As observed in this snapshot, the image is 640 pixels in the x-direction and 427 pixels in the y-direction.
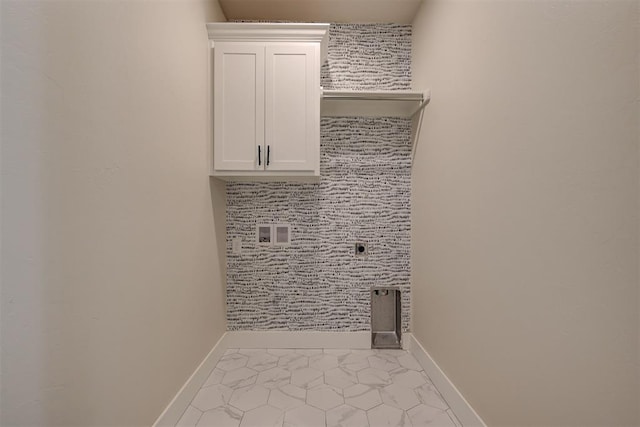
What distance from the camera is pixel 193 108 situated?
1.70 metres

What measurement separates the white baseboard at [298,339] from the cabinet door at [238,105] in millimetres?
1301

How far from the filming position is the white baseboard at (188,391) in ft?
4.41

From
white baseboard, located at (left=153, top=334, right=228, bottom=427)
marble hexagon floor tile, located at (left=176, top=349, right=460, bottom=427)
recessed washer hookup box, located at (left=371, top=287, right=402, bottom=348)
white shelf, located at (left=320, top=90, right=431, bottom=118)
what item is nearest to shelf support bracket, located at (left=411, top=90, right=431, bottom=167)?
white shelf, located at (left=320, top=90, right=431, bottom=118)

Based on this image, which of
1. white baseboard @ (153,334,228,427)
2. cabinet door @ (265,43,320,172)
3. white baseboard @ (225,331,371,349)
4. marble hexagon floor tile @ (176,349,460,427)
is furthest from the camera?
white baseboard @ (225,331,371,349)

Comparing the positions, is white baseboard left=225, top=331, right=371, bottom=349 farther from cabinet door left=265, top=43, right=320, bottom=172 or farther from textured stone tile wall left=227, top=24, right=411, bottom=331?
cabinet door left=265, top=43, right=320, bottom=172

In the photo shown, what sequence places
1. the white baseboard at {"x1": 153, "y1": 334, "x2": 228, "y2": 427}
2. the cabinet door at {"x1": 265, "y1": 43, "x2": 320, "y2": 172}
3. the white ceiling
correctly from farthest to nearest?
the white ceiling
the cabinet door at {"x1": 265, "y1": 43, "x2": 320, "y2": 172}
the white baseboard at {"x1": 153, "y1": 334, "x2": 228, "y2": 427}

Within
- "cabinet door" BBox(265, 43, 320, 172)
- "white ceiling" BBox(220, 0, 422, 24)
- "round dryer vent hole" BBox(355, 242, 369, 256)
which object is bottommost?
"round dryer vent hole" BBox(355, 242, 369, 256)

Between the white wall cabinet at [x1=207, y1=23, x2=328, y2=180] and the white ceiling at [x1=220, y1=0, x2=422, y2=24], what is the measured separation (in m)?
0.39

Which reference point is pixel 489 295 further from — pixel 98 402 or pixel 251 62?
pixel 251 62

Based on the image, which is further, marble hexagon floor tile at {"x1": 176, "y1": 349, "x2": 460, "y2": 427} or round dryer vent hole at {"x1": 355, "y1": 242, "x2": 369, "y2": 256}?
round dryer vent hole at {"x1": 355, "y1": 242, "x2": 369, "y2": 256}

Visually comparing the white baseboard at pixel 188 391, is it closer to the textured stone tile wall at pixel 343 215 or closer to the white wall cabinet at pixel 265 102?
the textured stone tile wall at pixel 343 215

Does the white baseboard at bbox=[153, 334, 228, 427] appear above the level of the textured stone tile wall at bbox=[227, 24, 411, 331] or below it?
below

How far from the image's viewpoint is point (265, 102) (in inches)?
76.1

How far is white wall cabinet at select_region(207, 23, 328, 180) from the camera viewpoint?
1926 mm
